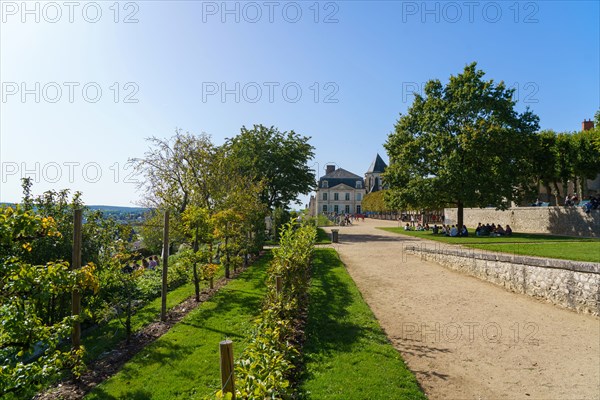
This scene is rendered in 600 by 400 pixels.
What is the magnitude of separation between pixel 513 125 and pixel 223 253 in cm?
2428

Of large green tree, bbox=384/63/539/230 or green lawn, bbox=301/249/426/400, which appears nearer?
green lawn, bbox=301/249/426/400

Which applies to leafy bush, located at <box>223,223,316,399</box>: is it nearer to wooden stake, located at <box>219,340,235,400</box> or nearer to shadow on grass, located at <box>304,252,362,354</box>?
wooden stake, located at <box>219,340,235,400</box>

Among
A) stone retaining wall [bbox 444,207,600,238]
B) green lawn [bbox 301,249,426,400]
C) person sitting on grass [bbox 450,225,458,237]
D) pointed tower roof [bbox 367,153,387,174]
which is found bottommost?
green lawn [bbox 301,249,426,400]

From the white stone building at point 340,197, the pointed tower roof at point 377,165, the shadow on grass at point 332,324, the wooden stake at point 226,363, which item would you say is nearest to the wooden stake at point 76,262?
the shadow on grass at point 332,324

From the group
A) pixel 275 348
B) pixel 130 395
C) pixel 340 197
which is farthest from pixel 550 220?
pixel 340 197

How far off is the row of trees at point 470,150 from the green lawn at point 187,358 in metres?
20.9

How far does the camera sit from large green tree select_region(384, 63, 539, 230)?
26.2m

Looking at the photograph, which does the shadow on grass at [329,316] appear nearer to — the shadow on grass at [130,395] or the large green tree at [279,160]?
the shadow on grass at [130,395]

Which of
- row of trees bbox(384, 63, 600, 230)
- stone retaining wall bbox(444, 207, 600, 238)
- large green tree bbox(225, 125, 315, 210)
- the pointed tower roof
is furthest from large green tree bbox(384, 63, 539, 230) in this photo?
the pointed tower roof

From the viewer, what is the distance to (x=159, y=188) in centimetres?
1889

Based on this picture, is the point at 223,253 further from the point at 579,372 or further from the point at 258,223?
the point at 579,372

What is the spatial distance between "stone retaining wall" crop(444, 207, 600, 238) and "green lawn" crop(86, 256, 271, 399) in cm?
2578

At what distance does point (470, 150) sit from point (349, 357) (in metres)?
23.9

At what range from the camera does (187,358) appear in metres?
6.50
